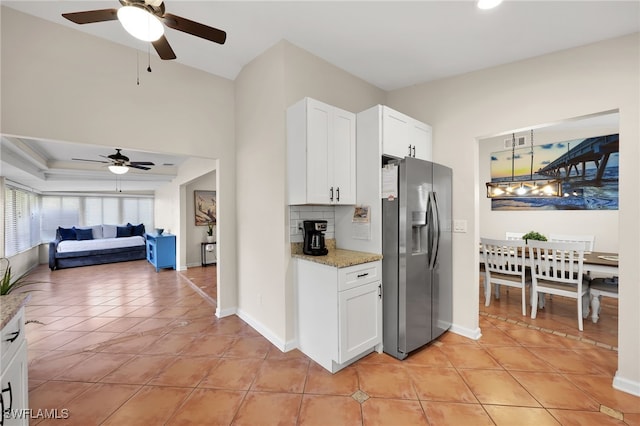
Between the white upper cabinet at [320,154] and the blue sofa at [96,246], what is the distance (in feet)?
24.7

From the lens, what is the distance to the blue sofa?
22.1ft

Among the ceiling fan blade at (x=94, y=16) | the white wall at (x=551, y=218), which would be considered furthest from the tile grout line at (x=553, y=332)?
the ceiling fan blade at (x=94, y=16)

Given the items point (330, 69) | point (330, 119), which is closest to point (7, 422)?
point (330, 119)

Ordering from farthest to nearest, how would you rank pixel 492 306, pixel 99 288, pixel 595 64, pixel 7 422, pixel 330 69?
1. pixel 99 288
2. pixel 492 306
3. pixel 330 69
4. pixel 595 64
5. pixel 7 422

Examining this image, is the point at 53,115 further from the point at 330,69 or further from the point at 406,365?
the point at 406,365

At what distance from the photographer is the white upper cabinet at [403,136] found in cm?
257

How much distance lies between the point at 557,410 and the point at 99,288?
669 centimetres

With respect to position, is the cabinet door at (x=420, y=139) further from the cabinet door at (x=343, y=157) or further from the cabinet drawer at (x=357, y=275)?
the cabinet drawer at (x=357, y=275)

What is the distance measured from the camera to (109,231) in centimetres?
848

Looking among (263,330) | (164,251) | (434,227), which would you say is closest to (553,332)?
(434,227)

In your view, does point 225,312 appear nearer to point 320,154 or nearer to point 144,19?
point 320,154

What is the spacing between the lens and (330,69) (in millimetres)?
2943

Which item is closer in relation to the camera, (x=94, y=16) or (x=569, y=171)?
(x=94, y=16)

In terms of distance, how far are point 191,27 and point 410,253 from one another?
2455 mm
